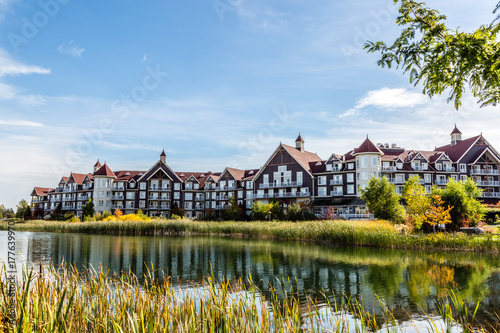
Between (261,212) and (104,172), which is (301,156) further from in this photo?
(104,172)

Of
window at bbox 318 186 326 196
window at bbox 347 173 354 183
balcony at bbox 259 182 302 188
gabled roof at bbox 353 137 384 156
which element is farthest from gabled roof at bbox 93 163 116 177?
gabled roof at bbox 353 137 384 156

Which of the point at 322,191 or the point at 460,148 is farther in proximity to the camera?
the point at 460,148

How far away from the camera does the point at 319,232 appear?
90.7 ft

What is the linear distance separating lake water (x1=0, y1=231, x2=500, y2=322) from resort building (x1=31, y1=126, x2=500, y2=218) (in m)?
22.6

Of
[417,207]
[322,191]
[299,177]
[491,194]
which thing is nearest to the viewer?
[417,207]

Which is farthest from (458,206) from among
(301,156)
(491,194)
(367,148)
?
(301,156)

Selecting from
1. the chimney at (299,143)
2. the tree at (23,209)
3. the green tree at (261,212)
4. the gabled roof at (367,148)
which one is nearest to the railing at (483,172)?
the gabled roof at (367,148)

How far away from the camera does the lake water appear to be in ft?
37.0

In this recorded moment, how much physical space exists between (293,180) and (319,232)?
2713 centimetres

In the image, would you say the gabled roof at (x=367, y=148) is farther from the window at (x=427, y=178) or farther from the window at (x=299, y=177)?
the window at (x=299, y=177)

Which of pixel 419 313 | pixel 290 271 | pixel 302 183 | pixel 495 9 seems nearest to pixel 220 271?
pixel 290 271

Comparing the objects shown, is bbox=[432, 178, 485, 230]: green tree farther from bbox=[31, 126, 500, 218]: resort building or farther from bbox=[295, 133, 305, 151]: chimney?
bbox=[295, 133, 305, 151]: chimney

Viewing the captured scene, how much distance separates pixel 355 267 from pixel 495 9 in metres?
14.1

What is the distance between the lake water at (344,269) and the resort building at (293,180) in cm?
2262
